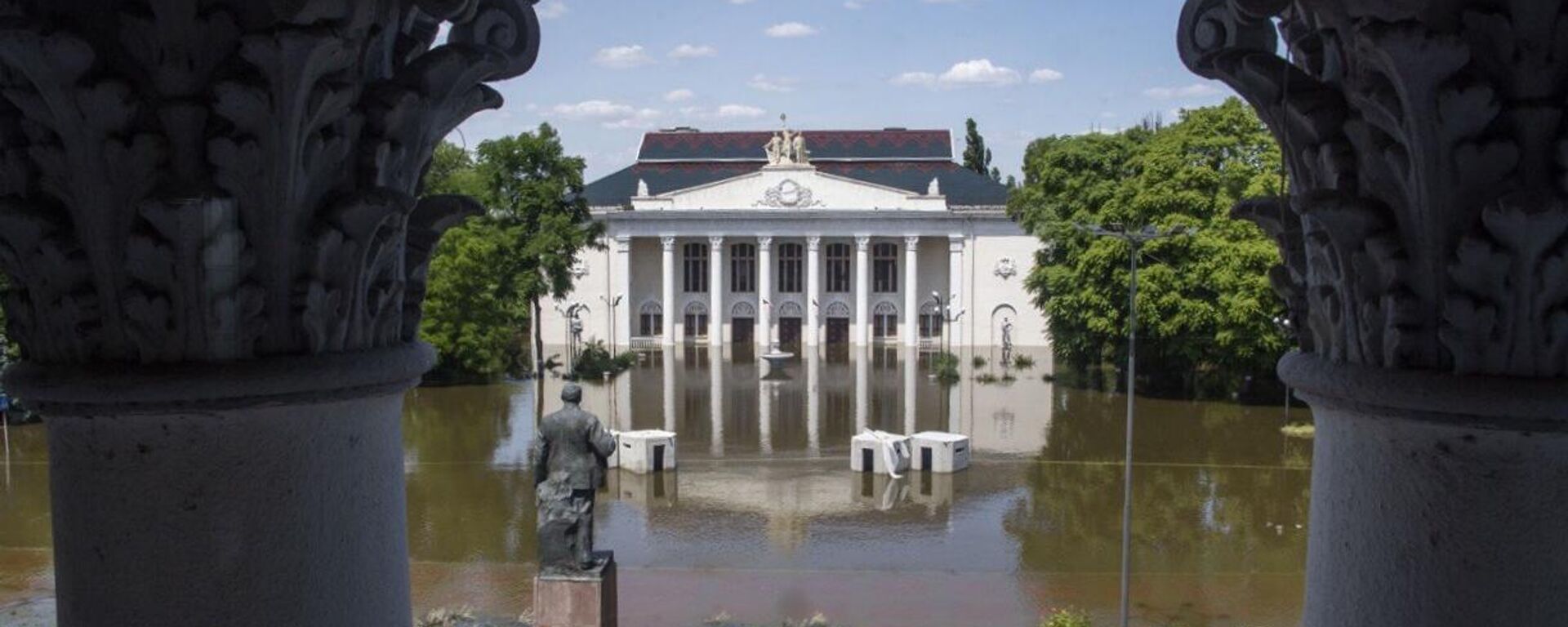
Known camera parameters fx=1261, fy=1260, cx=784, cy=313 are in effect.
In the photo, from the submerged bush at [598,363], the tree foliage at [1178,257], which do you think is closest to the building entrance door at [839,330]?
the submerged bush at [598,363]

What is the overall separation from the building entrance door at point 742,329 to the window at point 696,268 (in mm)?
2336

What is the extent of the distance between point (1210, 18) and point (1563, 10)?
2.55 ft

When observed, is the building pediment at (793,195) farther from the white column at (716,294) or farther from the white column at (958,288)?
the white column at (716,294)

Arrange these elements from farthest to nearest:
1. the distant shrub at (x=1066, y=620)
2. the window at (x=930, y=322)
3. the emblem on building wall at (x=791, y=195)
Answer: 1. the window at (x=930, y=322)
2. the emblem on building wall at (x=791, y=195)
3. the distant shrub at (x=1066, y=620)

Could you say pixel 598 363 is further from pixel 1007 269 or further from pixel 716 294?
pixel 1007 269

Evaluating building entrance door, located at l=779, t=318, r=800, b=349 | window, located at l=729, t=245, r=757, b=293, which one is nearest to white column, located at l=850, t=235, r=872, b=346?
building entrance door, located at l=779, t=318, r=800, b=349

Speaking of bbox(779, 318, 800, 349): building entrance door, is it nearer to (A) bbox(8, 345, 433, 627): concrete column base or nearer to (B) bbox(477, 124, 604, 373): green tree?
(B) bbox(477, 124, 604, 373): green tree

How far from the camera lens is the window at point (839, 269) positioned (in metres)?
63.8

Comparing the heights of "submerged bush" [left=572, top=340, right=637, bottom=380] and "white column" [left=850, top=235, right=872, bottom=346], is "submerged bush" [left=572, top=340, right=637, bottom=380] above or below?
below

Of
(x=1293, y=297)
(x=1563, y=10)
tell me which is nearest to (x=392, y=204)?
(x=1293, y=297)

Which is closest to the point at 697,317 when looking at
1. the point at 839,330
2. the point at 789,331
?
the point at 789,331

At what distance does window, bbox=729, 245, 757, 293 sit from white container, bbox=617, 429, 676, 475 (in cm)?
3795

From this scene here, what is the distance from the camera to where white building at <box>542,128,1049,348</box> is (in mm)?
61531

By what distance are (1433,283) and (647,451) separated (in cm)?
2372
